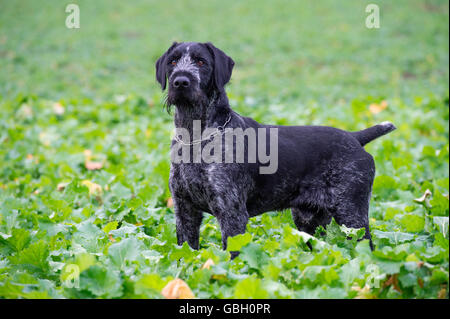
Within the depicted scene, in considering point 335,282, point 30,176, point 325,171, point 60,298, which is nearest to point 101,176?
point 30,176

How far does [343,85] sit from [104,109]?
10013 mm

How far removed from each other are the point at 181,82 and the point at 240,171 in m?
1.00

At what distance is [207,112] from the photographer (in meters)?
5.37

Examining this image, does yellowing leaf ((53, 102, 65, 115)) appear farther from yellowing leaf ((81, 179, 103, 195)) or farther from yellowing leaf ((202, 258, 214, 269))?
yellowing leaf ((202, 258, 214, 269))

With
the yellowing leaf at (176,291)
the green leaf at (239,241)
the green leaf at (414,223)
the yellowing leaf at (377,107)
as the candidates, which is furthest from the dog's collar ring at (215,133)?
the yellowing leaf at (377,107)

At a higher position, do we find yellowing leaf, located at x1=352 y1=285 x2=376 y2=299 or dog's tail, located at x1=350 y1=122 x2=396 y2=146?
dog's tail, located at x1=350 y1=122 x2=396 y2=146

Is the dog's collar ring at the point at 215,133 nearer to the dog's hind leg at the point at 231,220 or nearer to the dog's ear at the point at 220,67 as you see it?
the dog's ear at the point at 220,67

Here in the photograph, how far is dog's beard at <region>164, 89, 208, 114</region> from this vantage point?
511 centimetres

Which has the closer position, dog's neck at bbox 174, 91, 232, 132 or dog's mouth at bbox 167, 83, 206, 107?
dog's mouth at bbox 167, 83, 206, 107

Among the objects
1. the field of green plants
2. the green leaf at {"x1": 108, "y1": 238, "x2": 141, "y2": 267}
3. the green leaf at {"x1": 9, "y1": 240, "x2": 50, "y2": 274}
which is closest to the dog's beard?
the field of green plants

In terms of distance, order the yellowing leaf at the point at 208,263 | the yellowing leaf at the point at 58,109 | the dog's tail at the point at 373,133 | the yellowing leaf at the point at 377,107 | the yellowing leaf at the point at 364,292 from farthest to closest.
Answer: the yellowing leaf at the point at 377,107 → the yellowing leaf at the point at 58,109 → the dog's tail at the point at 373,133 → the yellowing leaf at the point at 208,263 → the yellowing leaf at the point at 364,292

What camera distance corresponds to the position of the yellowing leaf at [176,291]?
375cm

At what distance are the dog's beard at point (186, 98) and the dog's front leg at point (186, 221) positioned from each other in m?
0.93

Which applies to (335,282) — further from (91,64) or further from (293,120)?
(91,64)
